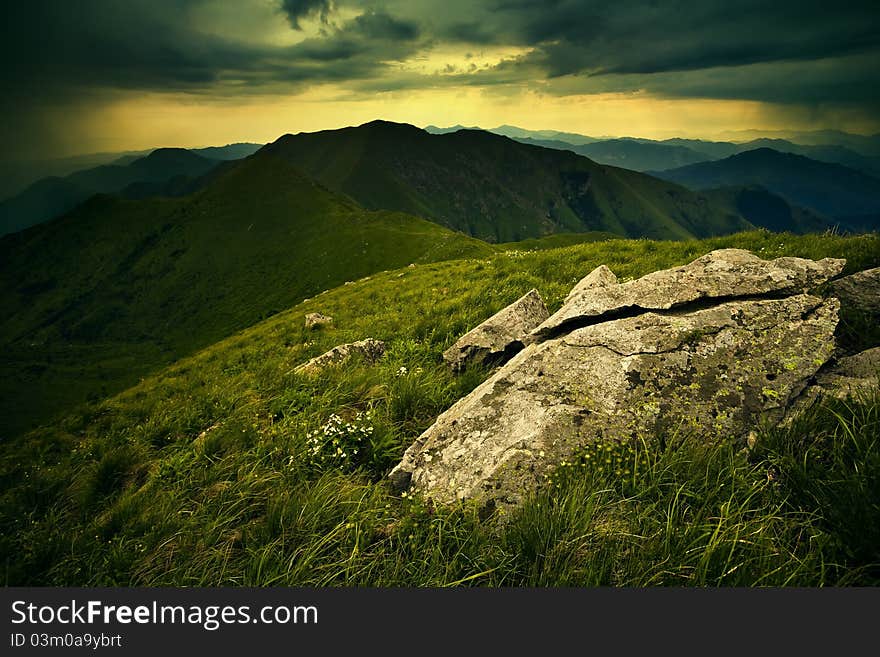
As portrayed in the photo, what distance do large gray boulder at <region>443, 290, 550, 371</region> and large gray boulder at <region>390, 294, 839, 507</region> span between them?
1.64m

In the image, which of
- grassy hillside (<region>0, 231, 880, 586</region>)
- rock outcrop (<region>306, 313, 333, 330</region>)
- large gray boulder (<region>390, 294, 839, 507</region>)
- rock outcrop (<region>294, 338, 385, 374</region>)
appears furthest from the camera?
rock outcrop (<region>306, 313, 333, 330</region>)

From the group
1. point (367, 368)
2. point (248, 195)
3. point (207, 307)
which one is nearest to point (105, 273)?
point (248, 195)

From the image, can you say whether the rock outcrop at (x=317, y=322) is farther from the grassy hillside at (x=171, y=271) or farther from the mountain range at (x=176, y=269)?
the mountain range at (x=176, y=269)

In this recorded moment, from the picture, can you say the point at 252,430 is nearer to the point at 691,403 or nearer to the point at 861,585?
the point at 691,403

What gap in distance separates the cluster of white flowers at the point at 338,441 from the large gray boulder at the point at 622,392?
764mm

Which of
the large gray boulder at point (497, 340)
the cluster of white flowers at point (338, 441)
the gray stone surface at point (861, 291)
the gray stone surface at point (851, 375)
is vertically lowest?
the cluster of white flowers at point (338, 441)

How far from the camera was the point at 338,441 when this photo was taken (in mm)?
5137

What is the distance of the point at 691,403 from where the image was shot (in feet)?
15.3

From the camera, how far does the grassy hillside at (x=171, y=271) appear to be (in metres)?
93.8

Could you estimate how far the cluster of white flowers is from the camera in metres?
5.01

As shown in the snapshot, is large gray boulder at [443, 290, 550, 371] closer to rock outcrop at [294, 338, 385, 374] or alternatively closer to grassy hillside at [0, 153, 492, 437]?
rock outcrop at [294, 338, 385, 374]

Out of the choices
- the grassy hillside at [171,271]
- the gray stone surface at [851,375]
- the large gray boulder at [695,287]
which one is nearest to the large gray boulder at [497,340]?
the large gray boulder at [695,287]

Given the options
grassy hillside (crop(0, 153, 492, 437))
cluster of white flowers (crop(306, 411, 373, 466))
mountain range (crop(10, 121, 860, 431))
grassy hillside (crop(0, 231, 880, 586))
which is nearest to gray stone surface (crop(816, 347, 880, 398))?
grassy hillside (crop(0, 231, 880, 586))

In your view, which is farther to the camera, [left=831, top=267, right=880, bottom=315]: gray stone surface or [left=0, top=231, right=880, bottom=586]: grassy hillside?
[left=831, top=267, right=880, bottom=315]: gray stone surface
